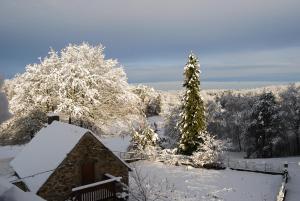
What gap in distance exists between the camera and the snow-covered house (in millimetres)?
18969

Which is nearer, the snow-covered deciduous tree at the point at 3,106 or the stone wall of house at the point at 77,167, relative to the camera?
the snow-covered deciduous tree at the point at 3,106

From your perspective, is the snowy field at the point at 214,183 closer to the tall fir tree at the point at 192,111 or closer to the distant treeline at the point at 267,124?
the tall fir tree at the point at 192,111

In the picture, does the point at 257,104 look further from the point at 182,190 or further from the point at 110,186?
the point at 110,186

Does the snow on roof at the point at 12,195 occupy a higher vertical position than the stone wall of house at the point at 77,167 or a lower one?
higher

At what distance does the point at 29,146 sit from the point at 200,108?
21.6m

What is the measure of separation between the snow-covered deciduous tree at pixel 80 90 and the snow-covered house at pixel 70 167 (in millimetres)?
12627

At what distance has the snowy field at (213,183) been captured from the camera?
23.4 m

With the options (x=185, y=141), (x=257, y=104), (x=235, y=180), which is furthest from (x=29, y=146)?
(x=257, y=104)

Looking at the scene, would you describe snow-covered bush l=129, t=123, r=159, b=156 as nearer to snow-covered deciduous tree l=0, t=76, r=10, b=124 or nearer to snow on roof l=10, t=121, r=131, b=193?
snow on roof l=10, t=121, r=131, b=193

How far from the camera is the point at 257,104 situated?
58656mm

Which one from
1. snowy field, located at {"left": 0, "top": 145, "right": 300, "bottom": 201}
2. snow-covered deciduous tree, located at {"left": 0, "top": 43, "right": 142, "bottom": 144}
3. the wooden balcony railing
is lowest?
snowy field, located at {"left": 0, "top": 145, "right": 300, "bottom": 201}

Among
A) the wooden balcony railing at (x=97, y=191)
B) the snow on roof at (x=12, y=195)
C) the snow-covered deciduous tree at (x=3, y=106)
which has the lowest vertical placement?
the wooden balcony railing at (x=97, y=191)

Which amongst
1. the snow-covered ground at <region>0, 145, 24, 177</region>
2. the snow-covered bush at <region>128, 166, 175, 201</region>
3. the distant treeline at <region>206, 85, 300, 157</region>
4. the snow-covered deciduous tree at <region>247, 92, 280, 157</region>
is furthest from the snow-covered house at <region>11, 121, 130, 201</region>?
the distant treeline at <region>206, 85, 300, 157</region>

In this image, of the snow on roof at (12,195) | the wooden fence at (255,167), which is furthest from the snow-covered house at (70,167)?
the snow on roof at (12,195)
